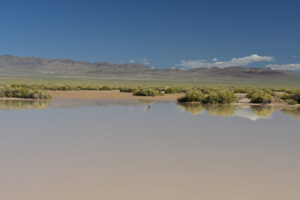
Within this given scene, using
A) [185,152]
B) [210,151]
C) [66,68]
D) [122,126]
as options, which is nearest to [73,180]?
[185,152]

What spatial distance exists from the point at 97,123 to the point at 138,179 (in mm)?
5759

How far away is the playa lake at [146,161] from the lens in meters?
4.95

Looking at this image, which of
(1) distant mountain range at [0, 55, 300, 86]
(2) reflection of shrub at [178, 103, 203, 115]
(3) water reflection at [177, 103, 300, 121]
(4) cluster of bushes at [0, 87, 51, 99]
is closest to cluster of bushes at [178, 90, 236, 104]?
(2) reflection of shrub at [178, 103, 203, 115]

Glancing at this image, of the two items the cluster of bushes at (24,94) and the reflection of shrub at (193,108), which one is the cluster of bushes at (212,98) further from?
the cluster of bushes at (24,94)

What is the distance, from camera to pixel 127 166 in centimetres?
613

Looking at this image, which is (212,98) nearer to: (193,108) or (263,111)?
(193,108)

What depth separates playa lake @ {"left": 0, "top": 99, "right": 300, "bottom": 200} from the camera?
495 cm

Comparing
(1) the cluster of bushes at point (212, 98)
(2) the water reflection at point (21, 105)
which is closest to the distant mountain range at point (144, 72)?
(1) the cluster of bushes at point (212, 98)

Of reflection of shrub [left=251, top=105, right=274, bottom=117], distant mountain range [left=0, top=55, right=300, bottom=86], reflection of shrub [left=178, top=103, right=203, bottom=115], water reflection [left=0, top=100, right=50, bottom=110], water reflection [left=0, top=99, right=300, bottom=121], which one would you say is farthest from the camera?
distant mountain range [left=0, top=55, right=300, bottom=86]

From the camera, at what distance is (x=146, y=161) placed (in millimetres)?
6480

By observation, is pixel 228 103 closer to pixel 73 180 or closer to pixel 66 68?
pixel 73 180

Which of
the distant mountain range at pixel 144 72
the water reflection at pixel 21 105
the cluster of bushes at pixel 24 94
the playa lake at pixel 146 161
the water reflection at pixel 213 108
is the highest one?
the distant mountain range at pixel 144 72

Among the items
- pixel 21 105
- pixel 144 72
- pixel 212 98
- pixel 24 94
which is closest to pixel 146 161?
pixel 21 105

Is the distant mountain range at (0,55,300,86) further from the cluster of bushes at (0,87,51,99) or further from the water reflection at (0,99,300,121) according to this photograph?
the water reflection at (0,99,300,121)
